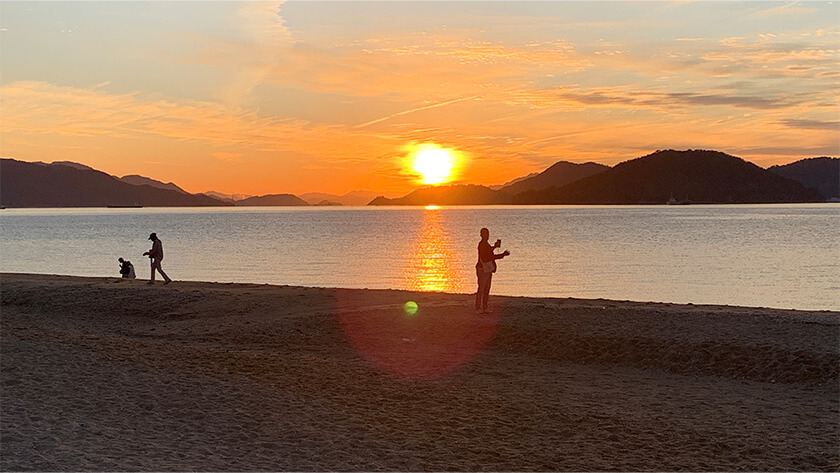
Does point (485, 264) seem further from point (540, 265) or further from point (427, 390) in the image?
point (540, 265)

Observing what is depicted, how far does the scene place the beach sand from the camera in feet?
27.4

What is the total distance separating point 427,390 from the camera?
11.5 m

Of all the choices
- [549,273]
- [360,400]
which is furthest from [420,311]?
[549,273]

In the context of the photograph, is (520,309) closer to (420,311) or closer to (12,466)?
(420,311)

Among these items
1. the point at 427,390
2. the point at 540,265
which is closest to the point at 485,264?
the point at 427,390

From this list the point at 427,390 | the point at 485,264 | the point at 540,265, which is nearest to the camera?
the point at 427,390

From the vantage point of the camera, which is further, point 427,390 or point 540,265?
point 540,265

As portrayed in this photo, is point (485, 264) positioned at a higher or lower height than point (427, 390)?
higher

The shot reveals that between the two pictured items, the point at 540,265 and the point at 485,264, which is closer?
the point at 485,264

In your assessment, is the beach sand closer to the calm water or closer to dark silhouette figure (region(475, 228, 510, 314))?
dark silhouette figure (region(475, 228, 510, 314))

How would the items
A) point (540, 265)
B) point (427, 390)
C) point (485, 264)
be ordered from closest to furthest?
point (427, 390)
point (485, 264)
point (540, 265)

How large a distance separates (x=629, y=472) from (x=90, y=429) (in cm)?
578

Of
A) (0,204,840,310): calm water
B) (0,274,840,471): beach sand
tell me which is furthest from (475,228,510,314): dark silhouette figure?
(0,204,840,310): calm water

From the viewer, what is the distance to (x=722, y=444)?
29.6ft
